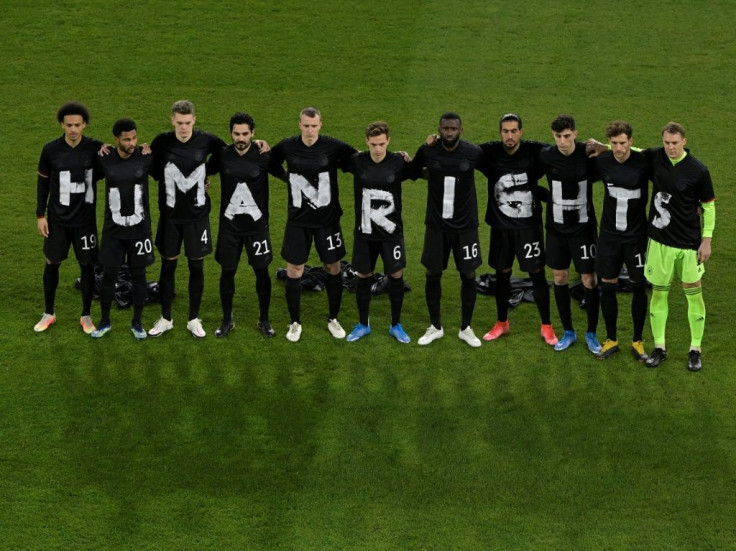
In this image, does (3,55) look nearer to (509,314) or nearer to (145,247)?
(145,247)

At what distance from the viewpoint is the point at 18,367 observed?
963 centimetres

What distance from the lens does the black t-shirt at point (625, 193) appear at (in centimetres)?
930

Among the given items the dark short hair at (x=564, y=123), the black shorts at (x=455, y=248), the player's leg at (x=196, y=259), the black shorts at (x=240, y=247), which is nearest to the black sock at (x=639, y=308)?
the black shorts at (x=455, y=248)

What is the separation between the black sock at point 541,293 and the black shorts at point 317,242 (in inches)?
64.5

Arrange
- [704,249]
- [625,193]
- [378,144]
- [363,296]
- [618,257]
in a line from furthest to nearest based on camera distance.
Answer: [363,296], [618,257], [378,144], [625,193], [704,249]

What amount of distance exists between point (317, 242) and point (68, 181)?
6.85 feet

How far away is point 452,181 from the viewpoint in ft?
31.5

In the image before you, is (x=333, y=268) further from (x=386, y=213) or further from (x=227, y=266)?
(x=227, y=266)

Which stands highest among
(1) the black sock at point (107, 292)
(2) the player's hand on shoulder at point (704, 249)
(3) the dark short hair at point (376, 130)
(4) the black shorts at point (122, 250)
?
(3) the dark short hair at point (376, 130)

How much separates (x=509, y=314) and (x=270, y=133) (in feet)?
14.6

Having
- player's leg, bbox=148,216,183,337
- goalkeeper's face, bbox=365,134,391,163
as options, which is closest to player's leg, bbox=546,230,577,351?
goalkeeper's face, bbox=365,134,391,163

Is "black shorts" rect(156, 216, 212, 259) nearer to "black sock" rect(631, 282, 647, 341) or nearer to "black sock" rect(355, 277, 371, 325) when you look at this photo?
"black sock" rect(355, 277, 371, 325)

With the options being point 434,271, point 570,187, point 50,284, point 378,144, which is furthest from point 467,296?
point 50,284

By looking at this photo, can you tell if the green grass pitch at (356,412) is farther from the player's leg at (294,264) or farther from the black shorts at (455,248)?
the black shorts at (455,248)
